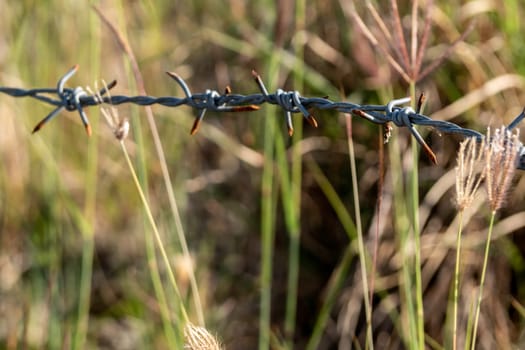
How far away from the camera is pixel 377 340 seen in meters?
1.90

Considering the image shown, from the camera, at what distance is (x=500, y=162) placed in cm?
84

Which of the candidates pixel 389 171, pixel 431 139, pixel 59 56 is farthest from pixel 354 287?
pixel 59 56

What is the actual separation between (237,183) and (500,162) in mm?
1554

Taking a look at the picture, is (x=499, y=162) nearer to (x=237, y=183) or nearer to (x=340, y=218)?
(x=340, y=218)

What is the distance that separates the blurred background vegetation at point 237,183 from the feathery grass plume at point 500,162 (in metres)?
0.76

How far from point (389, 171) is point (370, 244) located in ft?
0.63

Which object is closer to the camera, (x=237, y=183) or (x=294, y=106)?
(x=294, y=106)

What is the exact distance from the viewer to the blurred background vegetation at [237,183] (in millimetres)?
1837

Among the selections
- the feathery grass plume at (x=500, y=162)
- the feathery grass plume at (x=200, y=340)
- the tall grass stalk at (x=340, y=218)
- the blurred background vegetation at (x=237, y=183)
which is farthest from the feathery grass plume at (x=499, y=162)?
the tall grass stalk at (x=340, y=218)

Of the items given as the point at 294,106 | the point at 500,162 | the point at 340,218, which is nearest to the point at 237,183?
the point at 340,218

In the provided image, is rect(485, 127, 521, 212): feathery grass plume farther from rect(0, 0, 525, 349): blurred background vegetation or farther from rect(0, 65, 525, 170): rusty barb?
rect(0, 0, 525, 349): blurred background vegetation

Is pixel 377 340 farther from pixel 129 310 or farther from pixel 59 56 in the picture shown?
pixel 59 56

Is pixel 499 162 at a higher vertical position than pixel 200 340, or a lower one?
higher

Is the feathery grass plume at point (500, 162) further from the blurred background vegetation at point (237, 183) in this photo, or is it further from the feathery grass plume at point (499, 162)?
the blurred background vegetation at point (237, 183)
